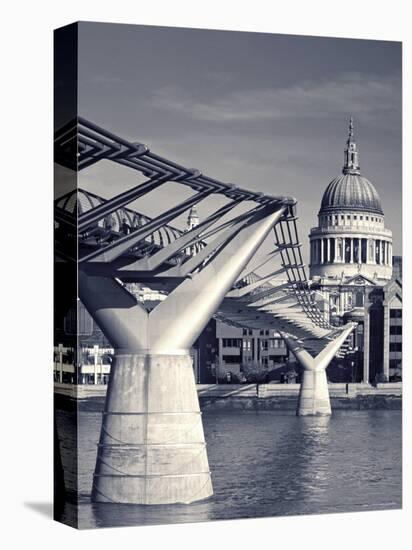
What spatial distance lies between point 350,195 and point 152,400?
413 cm

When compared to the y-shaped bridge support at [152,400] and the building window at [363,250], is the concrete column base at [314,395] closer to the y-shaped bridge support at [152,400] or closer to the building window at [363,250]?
the y-shaped bridge support at [152,400]

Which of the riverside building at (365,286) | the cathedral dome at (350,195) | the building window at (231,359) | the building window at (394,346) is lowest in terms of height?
the building window at (231,359)

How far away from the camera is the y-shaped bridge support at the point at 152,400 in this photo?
2778 cm

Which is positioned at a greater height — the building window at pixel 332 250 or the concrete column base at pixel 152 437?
the building window at pixel 332 250

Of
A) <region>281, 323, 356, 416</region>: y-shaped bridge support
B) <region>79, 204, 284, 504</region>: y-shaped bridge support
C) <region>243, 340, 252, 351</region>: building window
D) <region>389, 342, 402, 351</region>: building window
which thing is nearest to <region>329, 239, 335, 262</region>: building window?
<region>281, 323, 356, 416</region>: y-shaped bridge support

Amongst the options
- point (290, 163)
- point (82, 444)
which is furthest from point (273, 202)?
point (82, 444)

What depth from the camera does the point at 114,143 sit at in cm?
2716

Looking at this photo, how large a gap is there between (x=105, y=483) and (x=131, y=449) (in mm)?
642

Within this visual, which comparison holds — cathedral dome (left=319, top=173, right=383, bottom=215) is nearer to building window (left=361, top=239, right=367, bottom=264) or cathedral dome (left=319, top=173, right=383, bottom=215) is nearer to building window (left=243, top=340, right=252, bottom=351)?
building window (left=361, top=239, right=367, bottom=264)

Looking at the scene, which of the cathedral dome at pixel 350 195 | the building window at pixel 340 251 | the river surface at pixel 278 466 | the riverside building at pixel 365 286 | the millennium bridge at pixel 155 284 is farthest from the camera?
the riverside building at pixel 365 286

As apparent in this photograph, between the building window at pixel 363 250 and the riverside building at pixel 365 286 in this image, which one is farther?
the building window at pixel 363 250

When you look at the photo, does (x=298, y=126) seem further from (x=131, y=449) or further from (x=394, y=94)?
(x=131, y=449)

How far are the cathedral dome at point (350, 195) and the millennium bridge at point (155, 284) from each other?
63 cm

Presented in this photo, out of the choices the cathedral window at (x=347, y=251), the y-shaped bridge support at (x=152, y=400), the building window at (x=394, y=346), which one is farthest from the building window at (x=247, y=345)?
the building window at (x=394, y=346)
